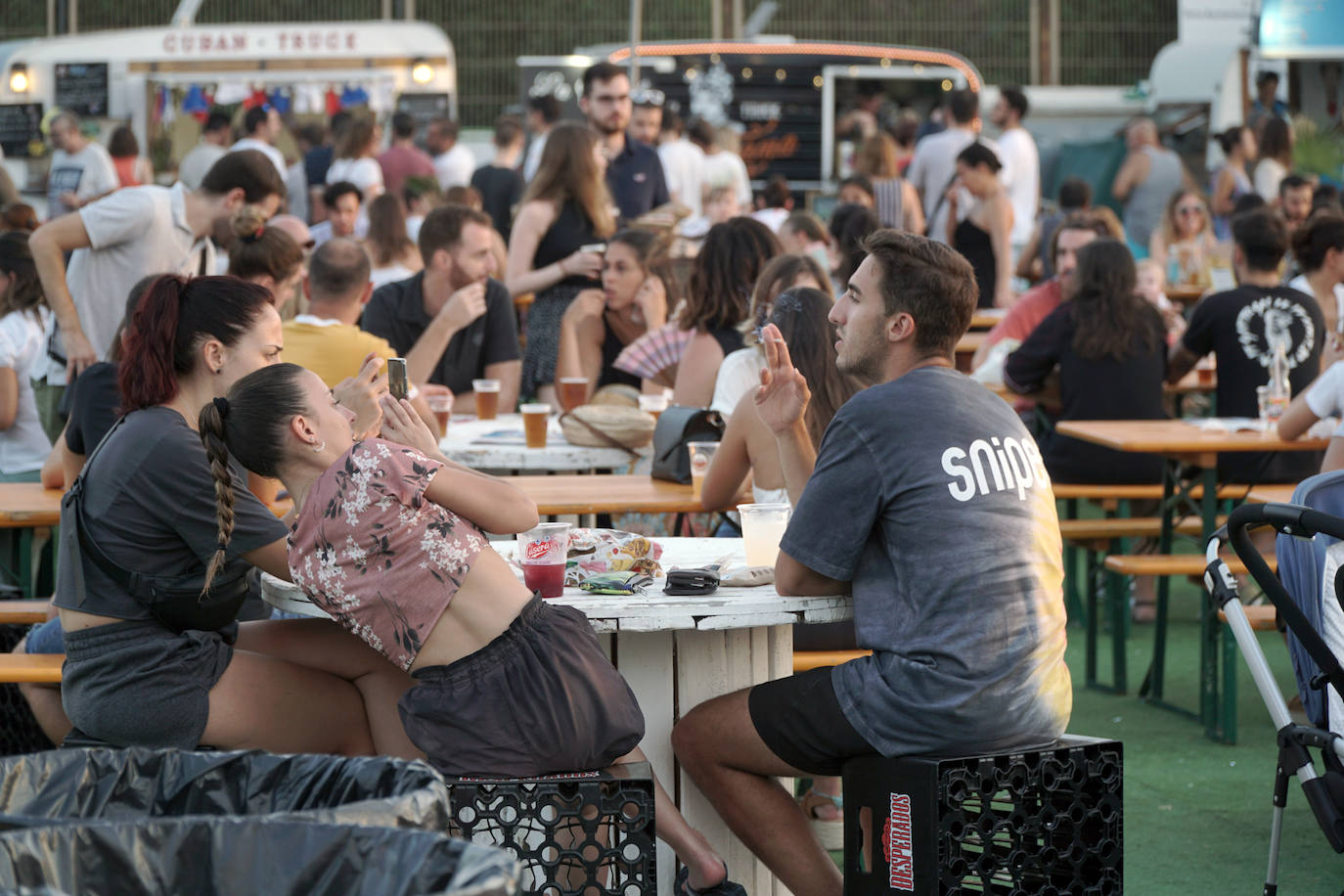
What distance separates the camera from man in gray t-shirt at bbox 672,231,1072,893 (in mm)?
2865

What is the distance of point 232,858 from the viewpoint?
6.03ft

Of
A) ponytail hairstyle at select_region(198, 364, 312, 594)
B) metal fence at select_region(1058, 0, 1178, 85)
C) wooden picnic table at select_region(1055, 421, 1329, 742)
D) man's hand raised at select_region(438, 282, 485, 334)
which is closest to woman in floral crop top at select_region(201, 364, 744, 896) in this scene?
ponytail hairstyle at select_region(198, 364, 312, 594)

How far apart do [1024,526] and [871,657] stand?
0.37 meters

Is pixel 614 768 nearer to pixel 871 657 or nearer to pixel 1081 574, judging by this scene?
pixel 871 657

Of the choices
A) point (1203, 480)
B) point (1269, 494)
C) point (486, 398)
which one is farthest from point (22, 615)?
point (1269, 494)

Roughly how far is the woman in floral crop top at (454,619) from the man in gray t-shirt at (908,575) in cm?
33

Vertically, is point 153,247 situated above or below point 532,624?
above

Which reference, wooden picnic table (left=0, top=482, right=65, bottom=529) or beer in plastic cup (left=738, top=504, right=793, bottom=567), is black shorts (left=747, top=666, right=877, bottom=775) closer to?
beer in plastic cup (left=738, top=504, right=793, bottom=567)

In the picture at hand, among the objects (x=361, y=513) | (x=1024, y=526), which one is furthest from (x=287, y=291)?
(x=1024, y=526)

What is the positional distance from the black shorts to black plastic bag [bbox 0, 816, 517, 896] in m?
1.27

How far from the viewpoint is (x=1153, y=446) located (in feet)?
16.6

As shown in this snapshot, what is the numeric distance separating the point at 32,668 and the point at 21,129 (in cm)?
1405

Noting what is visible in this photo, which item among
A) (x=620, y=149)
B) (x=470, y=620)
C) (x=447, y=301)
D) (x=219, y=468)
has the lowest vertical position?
(x=470, y=620)

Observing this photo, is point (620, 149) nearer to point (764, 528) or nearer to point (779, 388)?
point (779, 388)
